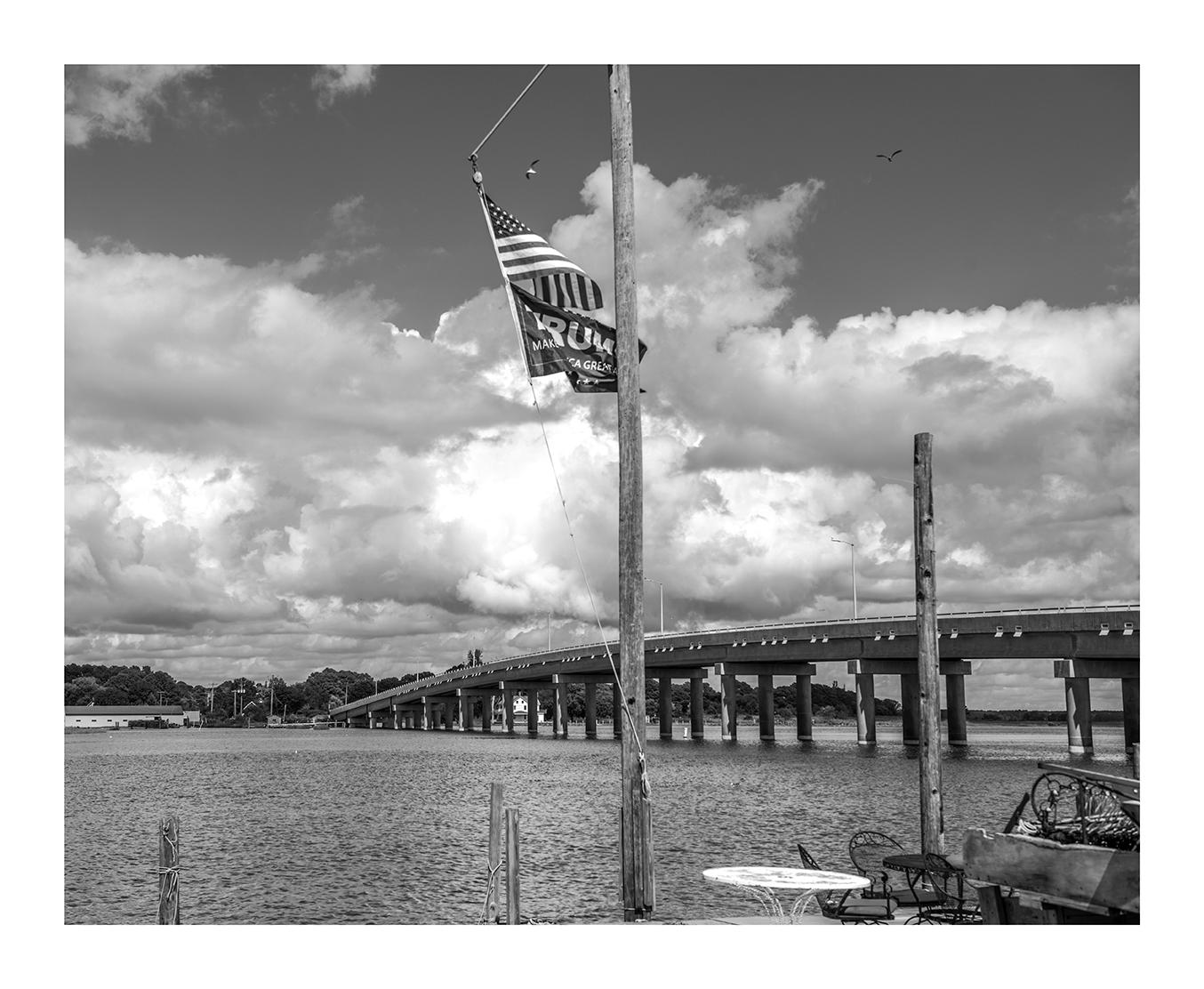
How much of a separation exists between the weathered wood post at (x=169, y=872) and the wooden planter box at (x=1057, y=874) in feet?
39.6

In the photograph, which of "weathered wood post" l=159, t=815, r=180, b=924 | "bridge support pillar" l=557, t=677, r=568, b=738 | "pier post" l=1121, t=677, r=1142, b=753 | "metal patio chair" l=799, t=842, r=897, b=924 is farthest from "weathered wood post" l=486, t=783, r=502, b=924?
"bridge support pillar" l=557, t=677, r=568, b=738

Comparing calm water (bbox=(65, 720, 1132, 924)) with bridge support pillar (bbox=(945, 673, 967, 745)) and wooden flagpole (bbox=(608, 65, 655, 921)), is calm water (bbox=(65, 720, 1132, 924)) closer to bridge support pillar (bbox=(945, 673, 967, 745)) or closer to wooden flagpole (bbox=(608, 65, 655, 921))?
wooden flagpole (bbox=(608, 65, 655, 921))

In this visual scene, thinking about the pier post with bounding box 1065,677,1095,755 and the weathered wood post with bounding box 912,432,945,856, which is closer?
the weathered wood post with bounding box 912,432,945,856

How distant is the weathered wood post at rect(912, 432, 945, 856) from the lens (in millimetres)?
21188

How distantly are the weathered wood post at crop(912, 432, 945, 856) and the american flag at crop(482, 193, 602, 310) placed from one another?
8561 mm

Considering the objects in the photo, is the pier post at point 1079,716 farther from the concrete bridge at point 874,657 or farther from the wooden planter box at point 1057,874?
the wooden planter box at point 1057,874

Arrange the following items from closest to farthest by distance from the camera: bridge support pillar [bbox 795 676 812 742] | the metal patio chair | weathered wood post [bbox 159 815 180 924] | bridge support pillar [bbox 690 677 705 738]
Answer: the metal patio chair → weathered wood post [bbox 159 815 180 924] → bridge support pillar [bbox 795 676 812 742] → bridge support pillar [bbox 690 677 705 738]

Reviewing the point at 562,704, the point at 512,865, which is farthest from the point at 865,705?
the point at 512,865

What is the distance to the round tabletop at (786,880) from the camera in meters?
13.6
